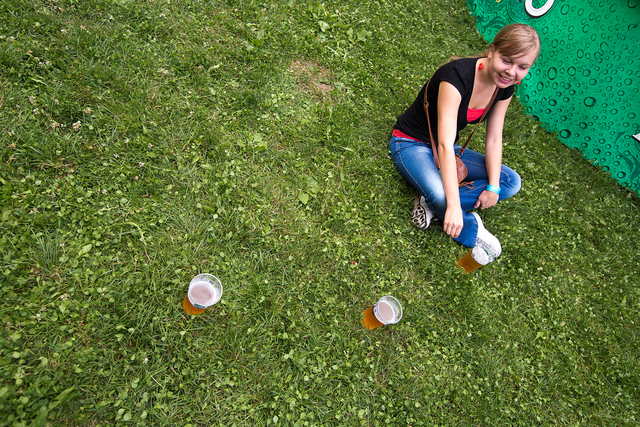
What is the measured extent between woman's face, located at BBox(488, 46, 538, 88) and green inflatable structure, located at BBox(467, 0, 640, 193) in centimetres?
395

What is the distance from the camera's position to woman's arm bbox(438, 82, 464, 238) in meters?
3.33

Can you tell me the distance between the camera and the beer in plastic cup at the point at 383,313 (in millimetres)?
3150

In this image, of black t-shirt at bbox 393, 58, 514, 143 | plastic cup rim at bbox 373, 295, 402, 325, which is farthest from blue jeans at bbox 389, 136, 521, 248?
plastic cup rim at bbox 373, 295, 402, 325

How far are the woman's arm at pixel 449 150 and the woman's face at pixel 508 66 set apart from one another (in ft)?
1.29

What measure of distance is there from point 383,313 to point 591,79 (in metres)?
5.85

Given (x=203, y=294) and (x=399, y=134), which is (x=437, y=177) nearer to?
(x=399, y=134)

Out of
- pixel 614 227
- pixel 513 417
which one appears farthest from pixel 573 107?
pixel 513 417

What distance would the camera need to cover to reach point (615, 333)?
4441mm

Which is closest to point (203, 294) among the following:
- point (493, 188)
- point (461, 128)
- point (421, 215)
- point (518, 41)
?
point (421, 215)

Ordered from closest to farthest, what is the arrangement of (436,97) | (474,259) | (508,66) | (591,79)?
1. (508,66)
2. (436,97)
3. (474,259)
4. (591,79)

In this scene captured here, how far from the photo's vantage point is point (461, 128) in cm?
394

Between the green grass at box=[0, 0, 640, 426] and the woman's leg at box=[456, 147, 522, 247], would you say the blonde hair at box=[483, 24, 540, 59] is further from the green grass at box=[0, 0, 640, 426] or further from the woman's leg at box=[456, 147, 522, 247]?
the green grass at box=[0, 0, 640, 426]

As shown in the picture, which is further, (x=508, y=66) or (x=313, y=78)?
(x=313, y=78)

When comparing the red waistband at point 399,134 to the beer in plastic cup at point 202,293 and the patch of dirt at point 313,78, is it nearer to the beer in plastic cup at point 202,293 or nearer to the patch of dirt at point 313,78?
the patch of dirt at point 313,78
